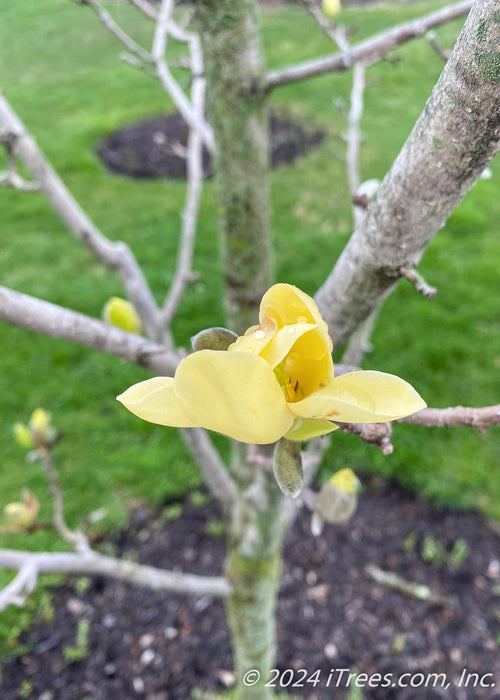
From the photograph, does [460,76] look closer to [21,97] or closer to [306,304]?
[306,304]

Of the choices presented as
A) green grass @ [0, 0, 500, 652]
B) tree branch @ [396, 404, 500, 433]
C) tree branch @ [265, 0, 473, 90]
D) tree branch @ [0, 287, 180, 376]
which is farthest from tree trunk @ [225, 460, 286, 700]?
green grass @ [0, 0, 500, 652]

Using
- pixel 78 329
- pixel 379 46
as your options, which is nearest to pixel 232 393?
pixel 78 329

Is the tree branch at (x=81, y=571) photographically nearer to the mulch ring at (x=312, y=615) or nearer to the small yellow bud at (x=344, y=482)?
the small yellow bud at (x=344, y=482)

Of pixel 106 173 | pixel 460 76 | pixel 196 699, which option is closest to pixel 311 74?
pixel 460 76

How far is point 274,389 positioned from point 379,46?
2.70 ft

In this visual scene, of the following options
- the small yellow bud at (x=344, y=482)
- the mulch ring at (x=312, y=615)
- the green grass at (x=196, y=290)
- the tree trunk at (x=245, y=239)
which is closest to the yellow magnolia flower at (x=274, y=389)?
the tree trunk at (x=245, y=239)

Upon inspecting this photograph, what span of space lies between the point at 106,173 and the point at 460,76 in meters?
3.87

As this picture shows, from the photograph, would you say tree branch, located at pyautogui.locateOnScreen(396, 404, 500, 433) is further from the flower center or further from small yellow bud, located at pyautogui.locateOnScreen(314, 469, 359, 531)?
small yellow bud, located at pyautogui.locateOnScreen(314, 469, 359, 531)

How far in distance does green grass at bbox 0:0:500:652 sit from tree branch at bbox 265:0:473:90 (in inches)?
35.2

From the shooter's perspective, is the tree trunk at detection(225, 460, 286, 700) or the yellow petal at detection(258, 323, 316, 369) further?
the tree trunk at detection(225, 460, 286, 700)

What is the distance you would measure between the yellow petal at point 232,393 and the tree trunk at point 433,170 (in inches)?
7.5

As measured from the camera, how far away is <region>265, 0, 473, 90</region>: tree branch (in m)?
0.91

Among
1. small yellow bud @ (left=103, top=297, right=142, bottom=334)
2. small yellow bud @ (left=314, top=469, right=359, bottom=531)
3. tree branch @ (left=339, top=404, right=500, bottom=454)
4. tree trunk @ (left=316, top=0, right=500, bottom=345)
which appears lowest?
small yellow bud @ (left=314, top=469, right=359, bottom=531)

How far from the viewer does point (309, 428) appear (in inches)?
16.5
